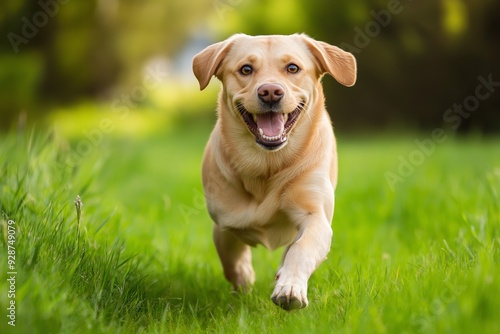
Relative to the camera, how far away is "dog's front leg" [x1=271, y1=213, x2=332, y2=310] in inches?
131

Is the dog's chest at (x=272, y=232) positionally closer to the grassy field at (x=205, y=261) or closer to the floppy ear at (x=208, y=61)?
the grassy field at (x=205, y=261)

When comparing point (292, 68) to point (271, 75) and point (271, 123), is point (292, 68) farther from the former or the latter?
point (271, 123)

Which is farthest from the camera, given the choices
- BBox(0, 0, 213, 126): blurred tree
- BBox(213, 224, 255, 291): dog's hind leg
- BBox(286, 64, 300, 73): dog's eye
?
BBox(0, 0, 213, 126): blurred tree

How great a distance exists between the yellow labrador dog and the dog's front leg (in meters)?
0.02

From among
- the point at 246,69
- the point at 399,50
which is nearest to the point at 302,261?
the point at 246,69

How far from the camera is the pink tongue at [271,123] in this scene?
408 centimetres

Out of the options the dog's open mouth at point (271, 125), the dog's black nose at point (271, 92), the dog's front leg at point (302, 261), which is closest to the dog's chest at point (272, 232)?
the dog's front leg at point (302, 261)

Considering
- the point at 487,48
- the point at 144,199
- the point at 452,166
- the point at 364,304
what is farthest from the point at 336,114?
the point at 364,304

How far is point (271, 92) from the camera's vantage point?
3.92 m

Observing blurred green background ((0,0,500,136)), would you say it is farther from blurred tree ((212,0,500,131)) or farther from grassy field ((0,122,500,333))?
grassy field ((0,122,500,333))

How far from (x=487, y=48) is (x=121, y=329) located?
10.8 metres

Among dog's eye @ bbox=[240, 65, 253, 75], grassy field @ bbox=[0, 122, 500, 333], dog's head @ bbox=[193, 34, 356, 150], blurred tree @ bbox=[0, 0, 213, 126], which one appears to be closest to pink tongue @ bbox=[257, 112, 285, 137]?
dog's head @ bbox=[193, 34, 356, 150]

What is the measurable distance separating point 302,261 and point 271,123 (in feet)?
3.00

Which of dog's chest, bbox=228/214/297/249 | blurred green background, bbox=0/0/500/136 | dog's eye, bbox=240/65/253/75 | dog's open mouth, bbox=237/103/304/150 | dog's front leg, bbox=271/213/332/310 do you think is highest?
dog's eye, bbox=240/65/253/75
